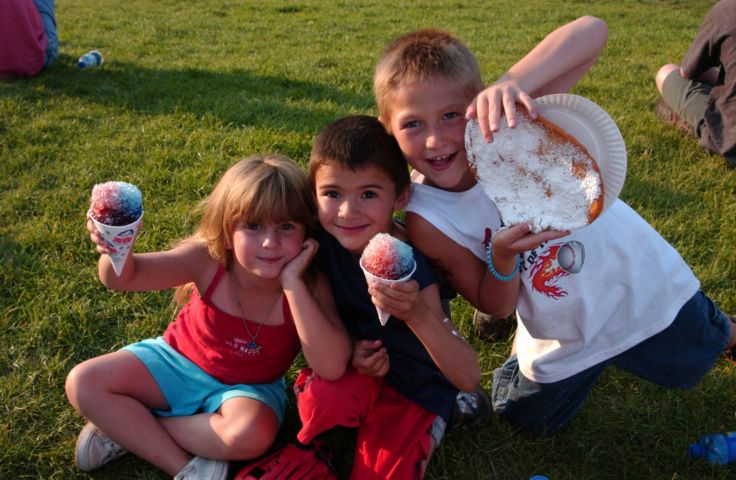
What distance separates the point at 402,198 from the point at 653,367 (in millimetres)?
1200

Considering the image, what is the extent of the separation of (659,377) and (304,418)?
139 cm

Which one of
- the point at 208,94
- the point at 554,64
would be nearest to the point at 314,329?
the point at 554,64

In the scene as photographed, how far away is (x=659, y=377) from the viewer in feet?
8.01

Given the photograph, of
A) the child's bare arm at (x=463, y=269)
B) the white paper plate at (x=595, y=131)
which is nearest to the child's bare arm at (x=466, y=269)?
the child's bare arm at (x=463, y=269)

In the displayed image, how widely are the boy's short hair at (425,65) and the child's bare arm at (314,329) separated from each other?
679mm

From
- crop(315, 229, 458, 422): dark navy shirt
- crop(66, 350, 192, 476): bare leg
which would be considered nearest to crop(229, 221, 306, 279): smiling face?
crop(315, 229, 458, 422): dark navy shirt

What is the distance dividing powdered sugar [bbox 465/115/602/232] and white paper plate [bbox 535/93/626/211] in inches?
2.9

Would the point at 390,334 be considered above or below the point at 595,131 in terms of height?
below

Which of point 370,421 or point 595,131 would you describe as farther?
point 370,421

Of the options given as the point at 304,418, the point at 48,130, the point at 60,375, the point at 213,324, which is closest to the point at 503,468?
the point at 304,418

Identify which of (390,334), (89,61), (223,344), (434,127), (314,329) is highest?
(434,127)

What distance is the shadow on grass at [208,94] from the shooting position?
5.27 m

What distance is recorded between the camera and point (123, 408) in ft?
7.72

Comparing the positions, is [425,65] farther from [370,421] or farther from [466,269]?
[370,421]
